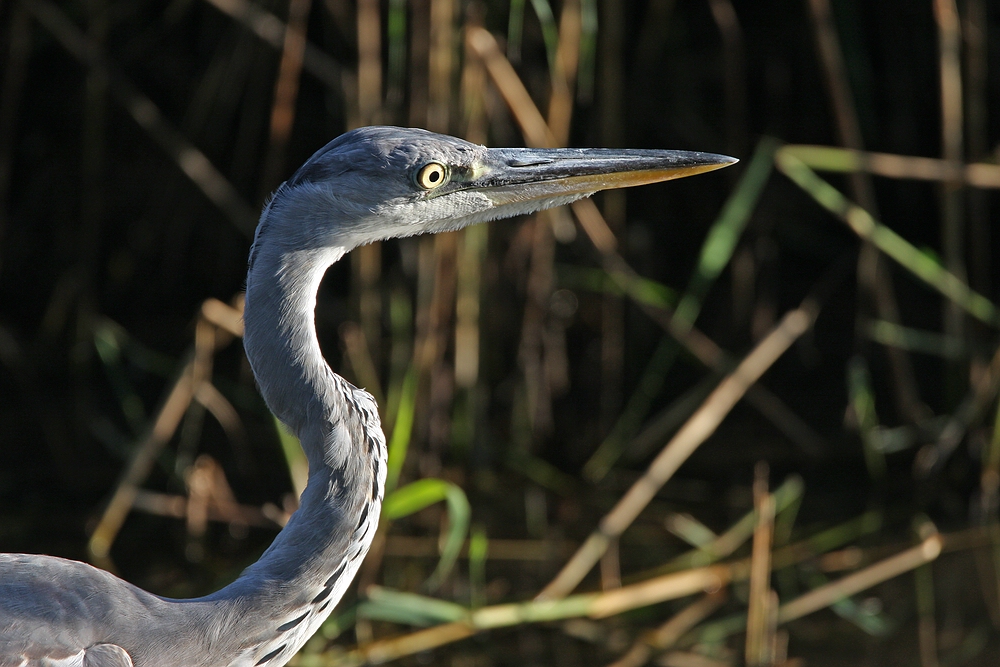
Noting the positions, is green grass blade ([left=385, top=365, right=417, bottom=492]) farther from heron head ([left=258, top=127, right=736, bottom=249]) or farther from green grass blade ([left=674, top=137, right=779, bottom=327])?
green grass blade ([left=674, top=137, right=779, bottom=327])

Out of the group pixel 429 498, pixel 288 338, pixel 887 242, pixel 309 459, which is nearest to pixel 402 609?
pixel 429 498

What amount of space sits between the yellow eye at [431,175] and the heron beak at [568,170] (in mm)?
58

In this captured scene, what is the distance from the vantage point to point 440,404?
398cm

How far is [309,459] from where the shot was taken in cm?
200

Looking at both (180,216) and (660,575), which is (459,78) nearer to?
(660,575)

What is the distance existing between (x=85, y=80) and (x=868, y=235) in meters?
3.38

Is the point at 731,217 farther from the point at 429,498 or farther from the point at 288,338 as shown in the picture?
the point at 288,338

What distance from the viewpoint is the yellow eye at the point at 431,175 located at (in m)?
2.02

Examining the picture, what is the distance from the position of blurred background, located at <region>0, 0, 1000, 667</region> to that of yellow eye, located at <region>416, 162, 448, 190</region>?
0.87 m

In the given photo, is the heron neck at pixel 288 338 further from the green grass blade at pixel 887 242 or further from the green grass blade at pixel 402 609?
the green grass blade at pixel 887 242

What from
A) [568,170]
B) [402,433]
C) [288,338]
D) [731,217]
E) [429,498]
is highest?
[731,217]

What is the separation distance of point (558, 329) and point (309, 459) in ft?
8.06

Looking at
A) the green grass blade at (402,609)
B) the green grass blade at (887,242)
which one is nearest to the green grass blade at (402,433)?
the green grass blade at (402,609)

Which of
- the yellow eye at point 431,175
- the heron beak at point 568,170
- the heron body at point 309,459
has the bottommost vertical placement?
the heron body at point 309,459
